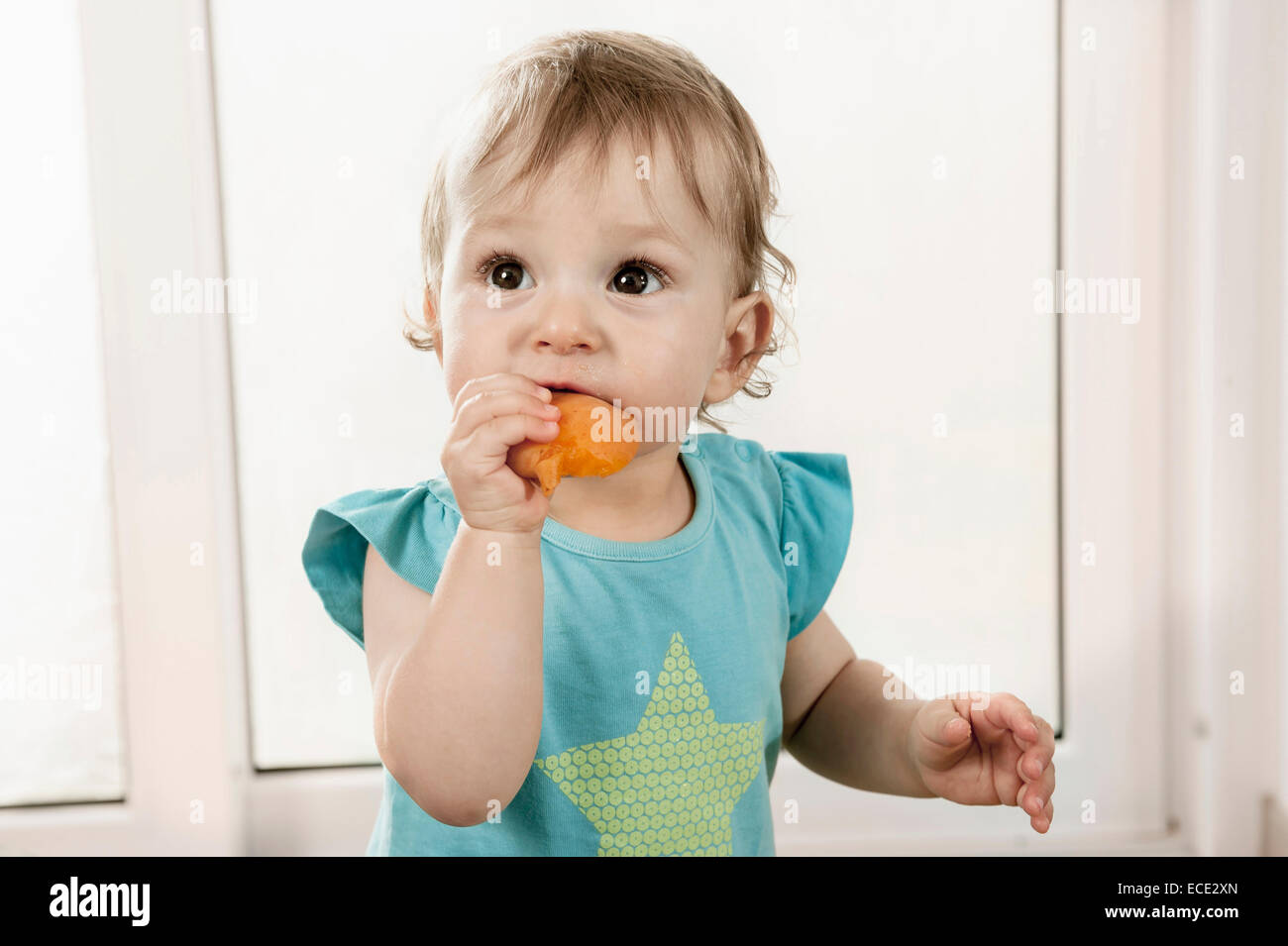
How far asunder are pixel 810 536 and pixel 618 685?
0.22 metres

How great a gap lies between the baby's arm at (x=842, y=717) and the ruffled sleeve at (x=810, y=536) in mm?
38

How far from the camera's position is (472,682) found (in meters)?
0.54

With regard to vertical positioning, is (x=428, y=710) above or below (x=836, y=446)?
below

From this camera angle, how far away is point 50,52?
38.9 inches

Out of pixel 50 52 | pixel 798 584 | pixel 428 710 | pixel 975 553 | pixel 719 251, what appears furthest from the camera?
pixel 975 553

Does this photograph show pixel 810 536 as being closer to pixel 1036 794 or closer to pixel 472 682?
pixel 1036 794

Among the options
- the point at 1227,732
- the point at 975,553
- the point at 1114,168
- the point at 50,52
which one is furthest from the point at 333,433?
the point at 1227,732

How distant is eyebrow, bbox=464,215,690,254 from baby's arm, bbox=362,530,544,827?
0.63ft

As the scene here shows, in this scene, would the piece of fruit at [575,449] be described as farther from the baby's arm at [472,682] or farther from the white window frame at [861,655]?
the white window frame at [861,655]

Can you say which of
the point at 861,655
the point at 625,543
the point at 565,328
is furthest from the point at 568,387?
the point at 861,655

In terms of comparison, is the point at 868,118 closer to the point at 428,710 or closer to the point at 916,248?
the point at 916,248

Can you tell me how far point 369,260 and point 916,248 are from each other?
0.57 metres

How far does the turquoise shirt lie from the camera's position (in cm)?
68

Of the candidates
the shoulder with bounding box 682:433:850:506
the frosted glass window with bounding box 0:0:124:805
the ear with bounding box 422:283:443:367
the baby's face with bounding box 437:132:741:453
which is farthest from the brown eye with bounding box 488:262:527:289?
the frosted glass window with bounding box 0:0:124:805
